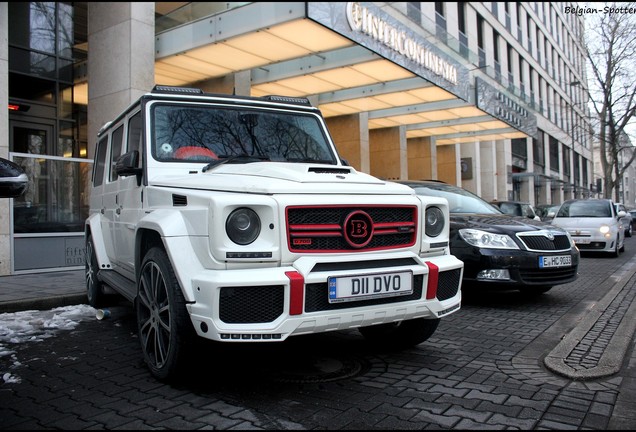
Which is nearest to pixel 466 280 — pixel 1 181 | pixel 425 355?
pixel 425 355

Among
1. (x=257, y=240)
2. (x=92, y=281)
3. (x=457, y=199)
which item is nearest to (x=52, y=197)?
(x=92, y=281)

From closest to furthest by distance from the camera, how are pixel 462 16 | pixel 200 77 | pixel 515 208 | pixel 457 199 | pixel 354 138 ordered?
pixel 457 199 < pixel 200 77 < pixel 515 208 < pixel 354 138 < pixel 462 16

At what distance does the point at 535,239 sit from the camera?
6402mm

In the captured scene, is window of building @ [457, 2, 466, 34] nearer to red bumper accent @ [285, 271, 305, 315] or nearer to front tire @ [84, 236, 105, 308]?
front tire @ [84, 236, 105, 308]

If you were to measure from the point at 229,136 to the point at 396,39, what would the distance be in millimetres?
10095

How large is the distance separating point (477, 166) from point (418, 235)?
1128 inches

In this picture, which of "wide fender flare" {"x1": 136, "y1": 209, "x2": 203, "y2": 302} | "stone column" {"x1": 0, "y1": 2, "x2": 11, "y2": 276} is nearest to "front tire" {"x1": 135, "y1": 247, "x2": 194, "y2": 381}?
"wide fender flare" {"x1": 136, "y1": 209, "x2": 203, "y2": 302}

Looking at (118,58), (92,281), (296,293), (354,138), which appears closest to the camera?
(296,293)

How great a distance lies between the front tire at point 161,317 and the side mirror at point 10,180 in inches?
38.6

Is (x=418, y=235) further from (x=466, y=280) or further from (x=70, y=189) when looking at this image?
(x=70, y=189)

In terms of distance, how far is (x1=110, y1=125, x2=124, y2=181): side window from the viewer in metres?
5.28

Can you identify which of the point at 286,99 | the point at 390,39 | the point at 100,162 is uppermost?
the point at 390,39

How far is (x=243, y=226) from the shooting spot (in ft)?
10.4

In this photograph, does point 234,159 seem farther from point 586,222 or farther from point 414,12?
point 414,12
